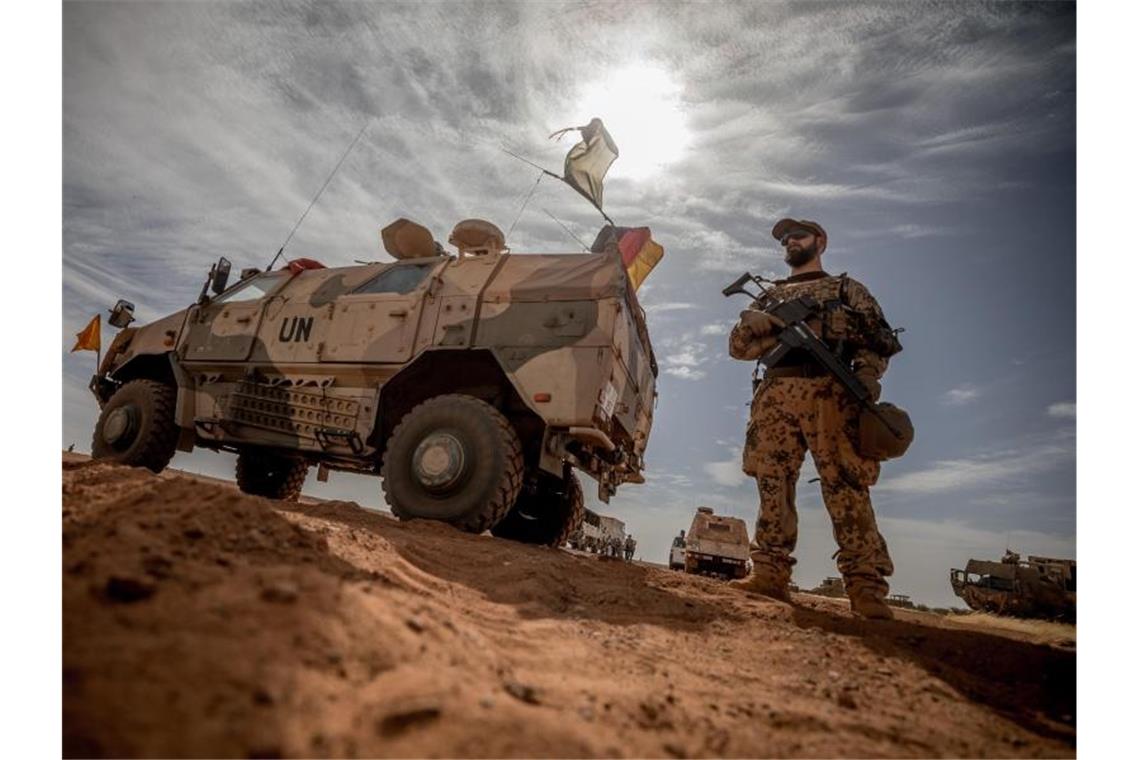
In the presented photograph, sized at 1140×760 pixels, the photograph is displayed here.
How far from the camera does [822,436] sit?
141 inches

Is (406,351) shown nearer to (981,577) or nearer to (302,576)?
(302,576)

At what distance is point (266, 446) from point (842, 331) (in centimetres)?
500

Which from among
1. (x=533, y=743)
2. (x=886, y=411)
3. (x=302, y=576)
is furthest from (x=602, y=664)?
(x=886, y=411)

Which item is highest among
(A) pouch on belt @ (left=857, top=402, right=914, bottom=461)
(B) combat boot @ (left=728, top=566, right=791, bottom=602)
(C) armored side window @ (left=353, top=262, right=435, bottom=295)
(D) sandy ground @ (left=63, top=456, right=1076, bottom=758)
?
(C) armored side window @ (left=353, top=262, right=435, bottom=295)

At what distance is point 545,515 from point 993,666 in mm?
3854

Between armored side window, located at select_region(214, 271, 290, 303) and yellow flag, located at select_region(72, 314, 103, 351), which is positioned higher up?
armored side window, located at select_region(214, 271, 290, 303)

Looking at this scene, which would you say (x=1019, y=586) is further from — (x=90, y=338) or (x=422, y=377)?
(x=90, y=338)

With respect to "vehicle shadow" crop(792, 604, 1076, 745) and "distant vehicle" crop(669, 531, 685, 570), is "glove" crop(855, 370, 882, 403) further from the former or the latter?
"distant vehicle" crop(669, 531, 685, 570)

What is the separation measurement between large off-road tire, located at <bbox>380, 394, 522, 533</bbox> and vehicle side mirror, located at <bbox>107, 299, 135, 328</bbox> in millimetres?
4463

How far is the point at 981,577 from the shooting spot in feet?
42.3

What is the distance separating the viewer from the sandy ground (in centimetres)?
85

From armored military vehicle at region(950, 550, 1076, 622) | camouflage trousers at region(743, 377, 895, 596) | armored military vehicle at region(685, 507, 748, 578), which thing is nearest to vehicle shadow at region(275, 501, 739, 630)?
camouflage trousers at region(743, 377, 895, 596)

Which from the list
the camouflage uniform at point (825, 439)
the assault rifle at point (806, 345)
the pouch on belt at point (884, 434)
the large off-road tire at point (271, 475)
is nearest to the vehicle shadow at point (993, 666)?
the camouflage uniform at point (825, 439)

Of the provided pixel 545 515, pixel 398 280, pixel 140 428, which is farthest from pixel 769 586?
pixel 140 428
